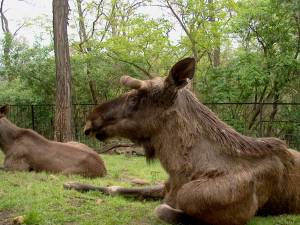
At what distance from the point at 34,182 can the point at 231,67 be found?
13360 mm

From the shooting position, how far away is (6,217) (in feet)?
16.4

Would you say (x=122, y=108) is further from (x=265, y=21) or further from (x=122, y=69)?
(x=122, y=69)

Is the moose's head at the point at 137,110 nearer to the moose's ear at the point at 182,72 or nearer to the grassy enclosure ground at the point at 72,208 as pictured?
the moose's ear at the point at 182,72

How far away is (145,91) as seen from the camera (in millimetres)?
4586

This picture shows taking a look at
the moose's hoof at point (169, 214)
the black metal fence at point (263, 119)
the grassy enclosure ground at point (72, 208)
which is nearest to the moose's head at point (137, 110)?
the grassy enclosure ground at point (72, 208)

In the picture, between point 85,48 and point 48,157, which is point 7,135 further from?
point 85,48

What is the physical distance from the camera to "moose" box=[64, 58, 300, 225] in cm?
412

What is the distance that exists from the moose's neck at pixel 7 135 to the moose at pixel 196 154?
6633 millimetres

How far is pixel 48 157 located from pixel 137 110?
563 cm

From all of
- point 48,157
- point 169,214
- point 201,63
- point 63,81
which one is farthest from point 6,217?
point 201,63

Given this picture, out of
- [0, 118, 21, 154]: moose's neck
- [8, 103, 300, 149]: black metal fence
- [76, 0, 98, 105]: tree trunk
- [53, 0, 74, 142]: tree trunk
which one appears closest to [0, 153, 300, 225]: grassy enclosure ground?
[0, 118, 21, 154]: moose's neck

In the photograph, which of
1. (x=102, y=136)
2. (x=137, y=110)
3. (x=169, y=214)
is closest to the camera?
(x=169, y=214)

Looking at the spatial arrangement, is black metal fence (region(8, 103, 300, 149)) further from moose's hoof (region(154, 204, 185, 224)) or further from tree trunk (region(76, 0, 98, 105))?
moose's hoof (region(154, 204, 185, 224))

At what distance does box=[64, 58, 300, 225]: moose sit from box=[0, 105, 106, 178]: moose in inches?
197
